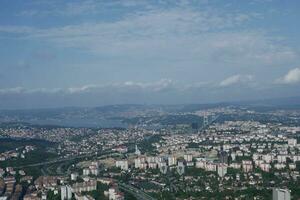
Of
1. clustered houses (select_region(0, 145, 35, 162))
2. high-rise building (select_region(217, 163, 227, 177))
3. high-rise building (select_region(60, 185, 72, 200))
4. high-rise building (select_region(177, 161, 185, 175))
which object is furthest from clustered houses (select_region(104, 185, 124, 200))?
clustered houses (select_region(0, 145, 35, 162))

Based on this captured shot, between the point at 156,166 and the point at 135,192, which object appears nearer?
the point at 135,192

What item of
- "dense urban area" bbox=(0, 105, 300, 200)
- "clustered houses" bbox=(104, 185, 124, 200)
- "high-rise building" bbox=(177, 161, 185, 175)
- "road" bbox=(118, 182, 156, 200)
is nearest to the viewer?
"clustered houses" bbox=(104, 185, 124, 200)

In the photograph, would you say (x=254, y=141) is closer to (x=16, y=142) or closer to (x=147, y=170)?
(x=147, y=170)

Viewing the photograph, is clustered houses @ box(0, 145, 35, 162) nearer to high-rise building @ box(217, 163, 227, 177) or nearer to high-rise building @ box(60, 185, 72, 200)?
high-rise building @ box(60, 185, 72, 200)

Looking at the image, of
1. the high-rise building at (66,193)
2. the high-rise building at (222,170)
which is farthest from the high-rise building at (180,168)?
the high-rise building at (66,193)

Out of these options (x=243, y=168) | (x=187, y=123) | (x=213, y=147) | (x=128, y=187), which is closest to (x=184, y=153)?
(x=213, y=147)

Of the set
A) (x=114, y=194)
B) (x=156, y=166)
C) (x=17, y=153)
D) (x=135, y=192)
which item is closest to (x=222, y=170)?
(x=156, y=166)

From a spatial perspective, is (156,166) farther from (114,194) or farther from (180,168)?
(114,194)
